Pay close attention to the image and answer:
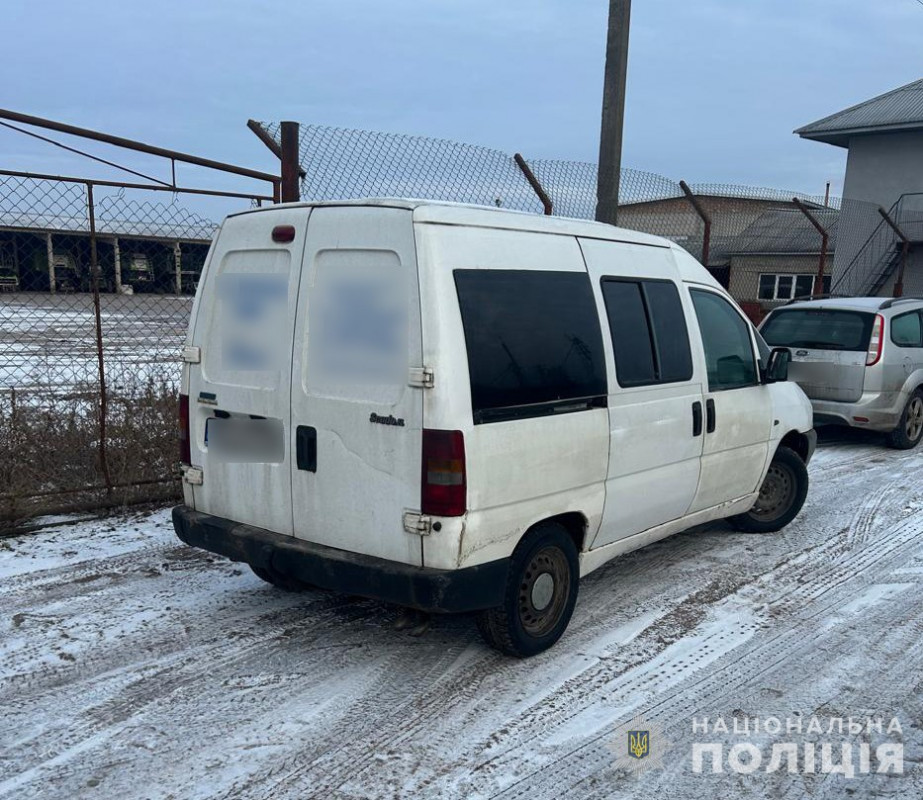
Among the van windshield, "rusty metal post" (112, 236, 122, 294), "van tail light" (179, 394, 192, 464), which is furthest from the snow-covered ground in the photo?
the van windshield

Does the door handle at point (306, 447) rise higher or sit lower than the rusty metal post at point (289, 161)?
lower

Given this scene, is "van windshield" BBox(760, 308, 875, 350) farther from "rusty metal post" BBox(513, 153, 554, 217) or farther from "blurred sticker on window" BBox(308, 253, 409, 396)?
"blurred sticker on window" BBox(308, 253, 409, 396)

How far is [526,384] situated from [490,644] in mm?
1284

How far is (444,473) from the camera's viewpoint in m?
3.33

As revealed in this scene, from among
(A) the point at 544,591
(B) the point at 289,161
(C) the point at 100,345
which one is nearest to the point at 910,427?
(A) the point at 544,591

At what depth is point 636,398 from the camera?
169 inches

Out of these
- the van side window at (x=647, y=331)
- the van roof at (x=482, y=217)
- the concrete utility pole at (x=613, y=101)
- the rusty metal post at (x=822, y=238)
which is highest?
the concrete utility pole at (x=613, y=101)

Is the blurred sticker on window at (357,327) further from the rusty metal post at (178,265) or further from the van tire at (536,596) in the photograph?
the rusty metal post at (178,265)

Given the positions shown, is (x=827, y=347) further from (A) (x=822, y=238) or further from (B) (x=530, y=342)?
(B) (x=530, y=342)

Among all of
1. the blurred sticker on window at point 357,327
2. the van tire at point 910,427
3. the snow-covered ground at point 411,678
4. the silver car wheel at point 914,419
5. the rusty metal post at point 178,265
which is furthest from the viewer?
the silver car wheel at point 914,419

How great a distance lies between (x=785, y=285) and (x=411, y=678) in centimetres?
3131

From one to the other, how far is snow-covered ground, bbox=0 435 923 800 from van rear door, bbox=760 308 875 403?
11.9ft

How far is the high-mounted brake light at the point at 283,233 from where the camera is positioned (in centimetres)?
378

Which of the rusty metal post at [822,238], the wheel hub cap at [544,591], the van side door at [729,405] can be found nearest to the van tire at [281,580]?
the wheel hub cap at [544,591]
